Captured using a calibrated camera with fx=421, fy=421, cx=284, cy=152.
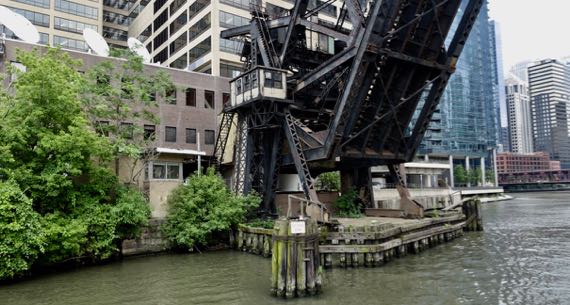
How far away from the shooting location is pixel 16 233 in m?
16.6

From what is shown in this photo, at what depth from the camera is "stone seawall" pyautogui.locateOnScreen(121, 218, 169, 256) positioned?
23438 millimetres

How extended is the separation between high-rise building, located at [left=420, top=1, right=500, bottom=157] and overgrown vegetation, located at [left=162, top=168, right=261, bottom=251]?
81.6 metres

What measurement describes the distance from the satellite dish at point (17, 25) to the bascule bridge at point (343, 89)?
1332 cm

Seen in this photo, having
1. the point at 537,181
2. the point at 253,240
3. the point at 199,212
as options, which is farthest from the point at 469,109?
the point at 199,212

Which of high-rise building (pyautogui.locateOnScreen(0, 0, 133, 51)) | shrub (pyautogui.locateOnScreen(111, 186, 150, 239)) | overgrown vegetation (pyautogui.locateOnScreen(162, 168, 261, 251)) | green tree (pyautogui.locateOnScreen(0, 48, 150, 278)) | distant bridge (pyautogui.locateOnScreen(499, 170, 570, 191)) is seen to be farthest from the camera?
distant bridge (pyautogui.locateOnScreen(499, 170, 570, 191))

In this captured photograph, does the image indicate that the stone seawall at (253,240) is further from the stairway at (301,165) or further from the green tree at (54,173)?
the green tree at (54,173)

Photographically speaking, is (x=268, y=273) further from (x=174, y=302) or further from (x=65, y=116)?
(x=65, y=116)

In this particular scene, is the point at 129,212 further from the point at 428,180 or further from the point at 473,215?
the point at 428,180

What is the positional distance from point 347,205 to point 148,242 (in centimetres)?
1282

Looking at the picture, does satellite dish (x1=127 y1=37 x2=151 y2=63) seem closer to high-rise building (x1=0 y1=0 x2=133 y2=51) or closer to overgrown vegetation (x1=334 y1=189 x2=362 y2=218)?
overgrown vegetation (x1=334 y1=189 x2=362 y2=218)

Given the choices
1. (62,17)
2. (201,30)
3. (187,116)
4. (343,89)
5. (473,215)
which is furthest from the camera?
(62,17)

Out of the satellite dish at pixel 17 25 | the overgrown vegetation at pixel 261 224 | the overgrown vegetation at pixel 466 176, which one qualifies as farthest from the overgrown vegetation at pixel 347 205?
the overgrown vegetation at pixel 466 176

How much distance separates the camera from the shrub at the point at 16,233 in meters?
16.2

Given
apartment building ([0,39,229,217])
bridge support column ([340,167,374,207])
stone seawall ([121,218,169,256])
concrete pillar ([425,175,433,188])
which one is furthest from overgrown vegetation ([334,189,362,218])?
concrete pillar ([425,175,433,188])
